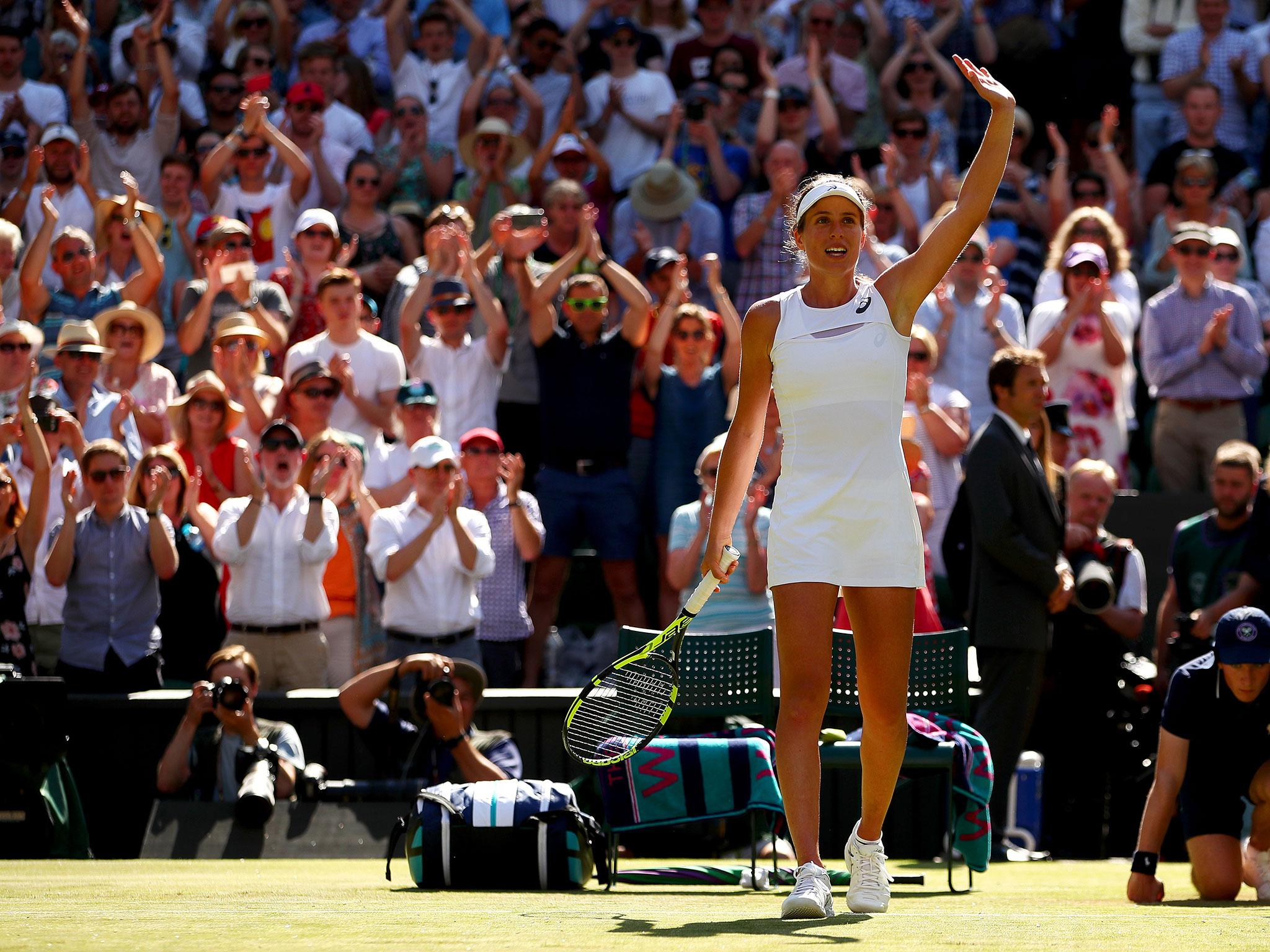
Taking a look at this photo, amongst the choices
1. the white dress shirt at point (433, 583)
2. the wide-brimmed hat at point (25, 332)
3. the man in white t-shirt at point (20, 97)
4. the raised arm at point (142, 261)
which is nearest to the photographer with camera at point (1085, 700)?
the white dress shirt at point (433, 583)

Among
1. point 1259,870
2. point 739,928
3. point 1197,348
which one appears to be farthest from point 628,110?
point 739,928

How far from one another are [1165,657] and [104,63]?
9610 mm

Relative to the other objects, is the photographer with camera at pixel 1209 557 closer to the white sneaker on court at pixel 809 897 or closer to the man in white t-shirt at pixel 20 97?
the white sneaker on court at pixel 809 897

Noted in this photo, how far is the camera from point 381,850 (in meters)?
8.73

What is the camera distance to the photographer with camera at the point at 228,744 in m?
8.84

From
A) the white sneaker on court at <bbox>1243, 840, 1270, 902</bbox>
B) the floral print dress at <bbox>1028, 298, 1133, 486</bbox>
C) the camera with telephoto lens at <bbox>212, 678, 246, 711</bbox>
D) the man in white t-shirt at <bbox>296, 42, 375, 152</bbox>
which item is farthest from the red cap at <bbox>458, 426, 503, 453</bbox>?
the white sneaker on court at <bbox>1243, 840, 1270, 902</bbox>

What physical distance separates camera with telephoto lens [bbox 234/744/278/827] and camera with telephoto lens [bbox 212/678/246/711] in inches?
9.7

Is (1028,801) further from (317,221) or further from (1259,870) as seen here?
(317,221)

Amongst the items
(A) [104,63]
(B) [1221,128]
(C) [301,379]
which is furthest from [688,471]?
(A) [104,63]

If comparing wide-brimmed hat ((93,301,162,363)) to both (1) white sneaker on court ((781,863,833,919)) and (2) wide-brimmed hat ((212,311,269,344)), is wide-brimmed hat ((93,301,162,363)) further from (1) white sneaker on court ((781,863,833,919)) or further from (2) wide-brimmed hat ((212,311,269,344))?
(1) white sneaker on court ((781,863,833,919))

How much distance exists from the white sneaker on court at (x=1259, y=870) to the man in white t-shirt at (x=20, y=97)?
10.4m

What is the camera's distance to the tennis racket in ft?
18.4

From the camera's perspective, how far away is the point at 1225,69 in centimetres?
1428

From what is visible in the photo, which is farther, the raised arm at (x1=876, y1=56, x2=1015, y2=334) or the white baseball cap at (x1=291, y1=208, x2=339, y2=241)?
the white baseball cap at (x1=291, y1=208, x2=339, y2=241)
